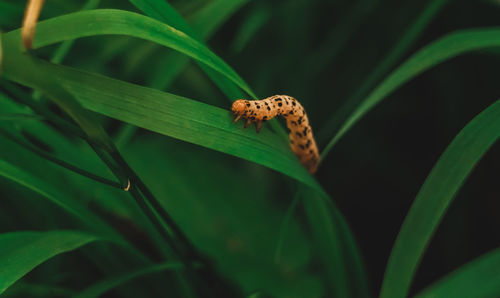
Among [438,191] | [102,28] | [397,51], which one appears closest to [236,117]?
[102,28]

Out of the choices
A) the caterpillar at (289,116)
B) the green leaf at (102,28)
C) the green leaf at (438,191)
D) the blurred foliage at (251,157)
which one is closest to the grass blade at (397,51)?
the blurred foliage at (251,157)

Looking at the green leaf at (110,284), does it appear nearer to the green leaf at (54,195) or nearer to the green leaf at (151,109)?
the green leaf at (54,195)

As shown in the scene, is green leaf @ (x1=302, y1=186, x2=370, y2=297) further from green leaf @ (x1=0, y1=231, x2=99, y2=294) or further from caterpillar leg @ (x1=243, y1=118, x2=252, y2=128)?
green leaf @ (x1=0, y1=231, x2=99, y2=294)

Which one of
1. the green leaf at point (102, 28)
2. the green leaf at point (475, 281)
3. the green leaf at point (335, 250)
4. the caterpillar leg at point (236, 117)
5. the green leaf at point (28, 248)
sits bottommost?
the green leaf at point (475, 281)

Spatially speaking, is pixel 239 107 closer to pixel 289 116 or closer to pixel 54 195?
pixel 289 116

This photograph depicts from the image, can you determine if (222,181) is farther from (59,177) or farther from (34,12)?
(34,12)

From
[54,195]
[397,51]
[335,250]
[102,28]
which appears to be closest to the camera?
[102,28]

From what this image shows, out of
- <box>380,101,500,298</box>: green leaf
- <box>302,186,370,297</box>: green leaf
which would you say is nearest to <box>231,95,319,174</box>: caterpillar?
<box>302,186,370,297</box>: green leaf
